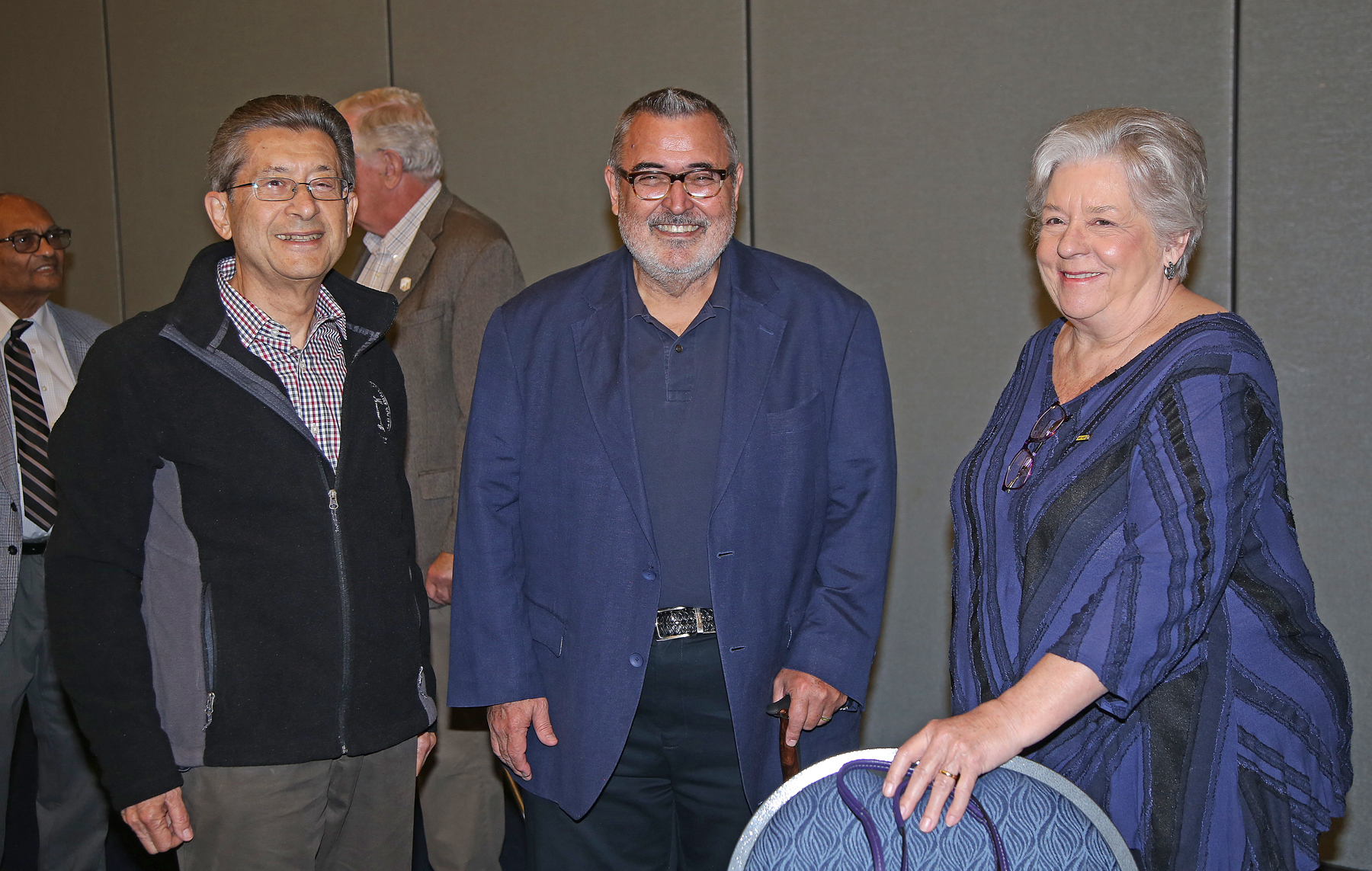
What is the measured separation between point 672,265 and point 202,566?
0.95 meters

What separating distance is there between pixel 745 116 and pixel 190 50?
9.01ft

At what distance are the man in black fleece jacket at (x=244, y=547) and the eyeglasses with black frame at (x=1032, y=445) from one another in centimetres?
106

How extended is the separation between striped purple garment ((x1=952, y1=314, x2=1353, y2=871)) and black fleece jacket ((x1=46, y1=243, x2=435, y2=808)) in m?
1.08

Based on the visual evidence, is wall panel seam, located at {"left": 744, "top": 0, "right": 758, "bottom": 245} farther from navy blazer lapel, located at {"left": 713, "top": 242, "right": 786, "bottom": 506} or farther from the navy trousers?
the navy trousers

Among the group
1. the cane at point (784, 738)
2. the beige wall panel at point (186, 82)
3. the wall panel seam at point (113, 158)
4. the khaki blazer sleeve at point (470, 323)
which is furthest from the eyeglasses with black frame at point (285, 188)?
the wall panel seam at point (113, 158)

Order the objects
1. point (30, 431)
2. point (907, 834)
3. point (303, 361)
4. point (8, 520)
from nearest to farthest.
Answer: point (907, 834), point (303, 361), point (8, 520), point (30, 431)

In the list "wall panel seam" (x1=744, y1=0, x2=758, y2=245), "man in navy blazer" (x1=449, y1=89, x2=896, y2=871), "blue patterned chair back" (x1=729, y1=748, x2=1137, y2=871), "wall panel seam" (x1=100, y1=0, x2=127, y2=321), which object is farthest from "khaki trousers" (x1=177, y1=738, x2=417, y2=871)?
"wall panel seam" (x1=100, y1=0, x2=127, y2=321)

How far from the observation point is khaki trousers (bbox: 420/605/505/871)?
2904 millimetres

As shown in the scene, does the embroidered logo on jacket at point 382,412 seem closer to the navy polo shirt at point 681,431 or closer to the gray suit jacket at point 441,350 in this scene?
the navy polo shirt at point 681,431

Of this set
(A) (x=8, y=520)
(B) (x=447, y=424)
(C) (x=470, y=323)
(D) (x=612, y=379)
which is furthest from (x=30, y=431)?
(D) (x=612, y=379)

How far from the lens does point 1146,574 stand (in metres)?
1.36

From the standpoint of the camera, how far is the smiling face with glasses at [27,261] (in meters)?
3.13

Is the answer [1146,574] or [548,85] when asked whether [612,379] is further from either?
[548,85]

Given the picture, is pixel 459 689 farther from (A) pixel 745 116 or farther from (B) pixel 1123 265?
(A) pixel 745 116
